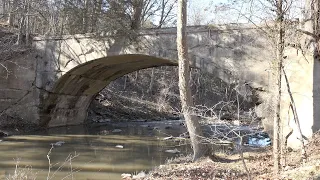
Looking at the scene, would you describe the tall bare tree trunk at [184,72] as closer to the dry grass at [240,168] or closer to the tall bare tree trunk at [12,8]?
the dry grass at [240,168]

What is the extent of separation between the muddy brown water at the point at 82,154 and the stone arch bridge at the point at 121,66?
5.56ft

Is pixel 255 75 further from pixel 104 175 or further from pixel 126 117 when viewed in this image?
pixel 126 117

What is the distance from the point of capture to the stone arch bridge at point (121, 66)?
923cm

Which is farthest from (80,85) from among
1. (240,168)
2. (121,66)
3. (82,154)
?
(240,168)

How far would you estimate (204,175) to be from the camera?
6.74m

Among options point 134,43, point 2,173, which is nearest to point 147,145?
point 134,43

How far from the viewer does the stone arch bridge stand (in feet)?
30.3

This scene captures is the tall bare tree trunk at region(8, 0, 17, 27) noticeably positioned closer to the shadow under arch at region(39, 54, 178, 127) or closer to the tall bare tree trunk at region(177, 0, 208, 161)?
the shadow under arch at region(39, 54, 178, 127)

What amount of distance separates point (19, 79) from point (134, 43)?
218 inches

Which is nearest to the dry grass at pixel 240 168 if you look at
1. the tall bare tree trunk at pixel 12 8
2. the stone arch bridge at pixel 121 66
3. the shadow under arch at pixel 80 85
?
the stone arch bridge at pixel 121 66

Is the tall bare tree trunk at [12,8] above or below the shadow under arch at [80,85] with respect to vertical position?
above

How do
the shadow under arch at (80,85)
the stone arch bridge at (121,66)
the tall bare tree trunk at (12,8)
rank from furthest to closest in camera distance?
the shadow under arch at (80,85) < the tall bare tree trunk at (12,8) < the stone arch bridge at (121,66)

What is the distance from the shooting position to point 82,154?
34.0ft

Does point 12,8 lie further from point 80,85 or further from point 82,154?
point 82,154
